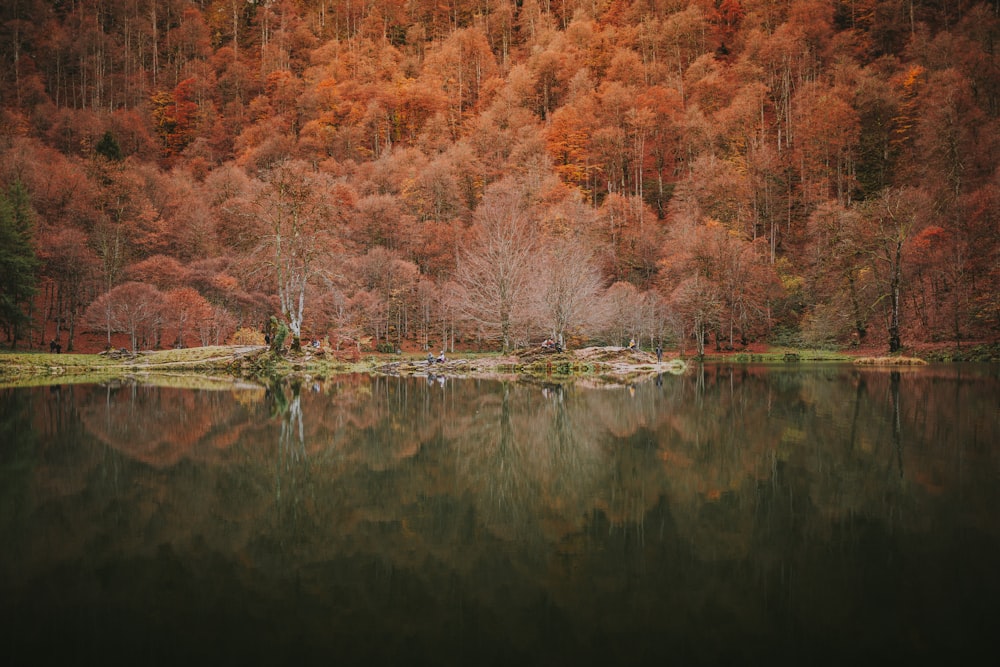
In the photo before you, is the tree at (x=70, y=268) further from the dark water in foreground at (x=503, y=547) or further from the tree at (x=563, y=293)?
the dark water in foreground at (x=503, y=547)

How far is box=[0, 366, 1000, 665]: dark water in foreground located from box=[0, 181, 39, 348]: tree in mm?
40433

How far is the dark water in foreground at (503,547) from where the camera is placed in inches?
134

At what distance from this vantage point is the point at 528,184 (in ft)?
205

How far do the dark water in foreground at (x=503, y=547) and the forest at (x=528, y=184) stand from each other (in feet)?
86.3

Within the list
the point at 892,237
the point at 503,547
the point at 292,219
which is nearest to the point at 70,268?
the point at 292,219

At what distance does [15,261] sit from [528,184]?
1822 inches

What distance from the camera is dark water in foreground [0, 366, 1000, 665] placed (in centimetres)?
340

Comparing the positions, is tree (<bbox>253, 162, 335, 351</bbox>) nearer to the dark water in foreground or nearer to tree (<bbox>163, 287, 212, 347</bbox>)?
tree (<bbox>163, 287, 212, 347</bbox>)

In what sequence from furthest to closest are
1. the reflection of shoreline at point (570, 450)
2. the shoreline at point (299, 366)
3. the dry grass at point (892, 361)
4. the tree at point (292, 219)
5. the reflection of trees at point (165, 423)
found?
the dry grass at point (892, 361), the tree at point (292, 219), the shoreline at point (299, 366), the reflection of trees at point (165, 423), the reflection of shoreline at point (570, 450)

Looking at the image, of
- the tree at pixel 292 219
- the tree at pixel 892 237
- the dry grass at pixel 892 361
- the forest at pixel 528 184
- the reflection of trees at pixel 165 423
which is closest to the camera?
the reflection of trees at pixel 165 423

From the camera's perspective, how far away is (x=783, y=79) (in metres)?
71.6

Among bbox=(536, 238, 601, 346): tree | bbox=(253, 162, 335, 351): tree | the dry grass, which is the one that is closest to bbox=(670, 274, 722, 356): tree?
bbox=(536, 238, 601, 346): tree

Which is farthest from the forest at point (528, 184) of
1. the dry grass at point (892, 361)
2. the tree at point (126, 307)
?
the dry grass at point (892, 361)

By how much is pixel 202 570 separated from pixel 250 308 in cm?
5155
